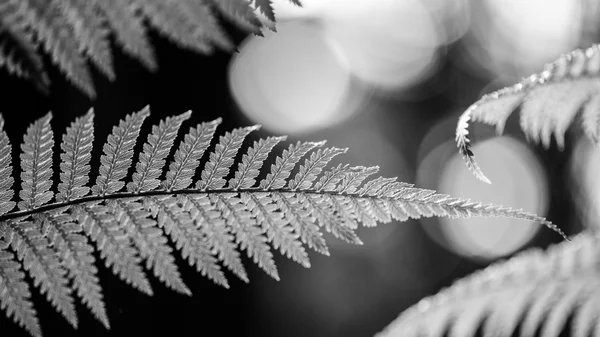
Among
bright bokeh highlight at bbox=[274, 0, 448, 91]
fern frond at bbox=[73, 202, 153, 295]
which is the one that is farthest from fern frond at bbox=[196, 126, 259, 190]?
bright bokeh highlight at bbox=[274, 0, 448, 91]

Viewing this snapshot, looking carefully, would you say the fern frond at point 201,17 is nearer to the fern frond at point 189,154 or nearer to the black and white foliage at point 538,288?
the fern frond at point 189,154

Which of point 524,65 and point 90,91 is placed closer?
point 90,91

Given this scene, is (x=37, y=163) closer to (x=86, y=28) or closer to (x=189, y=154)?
(x=189, y=154)

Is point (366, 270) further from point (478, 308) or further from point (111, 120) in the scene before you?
point (478, 308)

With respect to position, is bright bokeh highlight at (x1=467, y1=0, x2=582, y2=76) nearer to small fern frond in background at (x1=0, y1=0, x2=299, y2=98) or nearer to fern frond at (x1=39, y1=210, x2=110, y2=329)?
small fern frond in background at (x1=0, y1=0, x2=299, y2=98)

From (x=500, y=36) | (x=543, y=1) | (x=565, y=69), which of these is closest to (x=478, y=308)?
(x=565, y=69)

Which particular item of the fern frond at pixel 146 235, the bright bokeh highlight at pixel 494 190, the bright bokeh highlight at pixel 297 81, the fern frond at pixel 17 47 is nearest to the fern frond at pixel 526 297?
the fern frond at pixel 146 235
